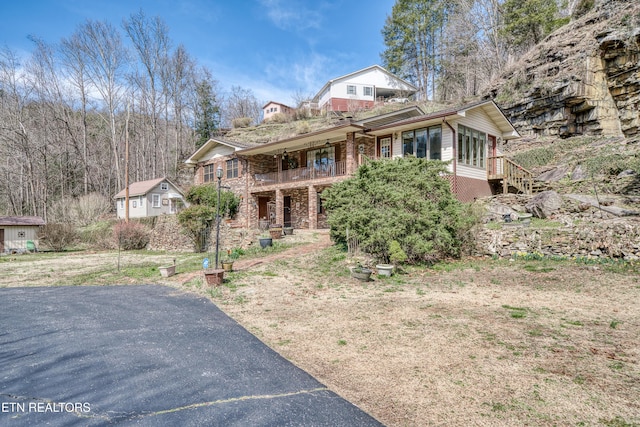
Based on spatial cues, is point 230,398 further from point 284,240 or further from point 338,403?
point 284,240

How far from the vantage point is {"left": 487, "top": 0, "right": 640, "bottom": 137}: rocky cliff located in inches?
749

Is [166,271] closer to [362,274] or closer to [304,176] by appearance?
[362,274]

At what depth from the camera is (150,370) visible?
384 centimetres

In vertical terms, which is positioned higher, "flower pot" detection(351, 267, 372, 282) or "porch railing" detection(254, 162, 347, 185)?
"porch railing" detection(254, 162, 347, 185)

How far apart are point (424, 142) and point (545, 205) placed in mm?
5964

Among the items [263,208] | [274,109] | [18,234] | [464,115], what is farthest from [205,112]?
[464,115]

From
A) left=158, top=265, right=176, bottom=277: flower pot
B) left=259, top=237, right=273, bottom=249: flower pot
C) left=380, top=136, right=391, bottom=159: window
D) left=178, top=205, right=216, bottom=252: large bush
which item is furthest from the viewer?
left=178, top=205, right=216, bottom=252: large bush

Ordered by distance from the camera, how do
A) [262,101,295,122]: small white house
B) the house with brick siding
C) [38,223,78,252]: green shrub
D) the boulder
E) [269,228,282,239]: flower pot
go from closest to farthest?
the boulder → the house with brick siding → [269,228,282,239]: flower pot → [38,223,78,252]: green shrub → [262,101,295,122]: small white house

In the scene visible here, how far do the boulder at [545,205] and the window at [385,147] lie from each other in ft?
23.4

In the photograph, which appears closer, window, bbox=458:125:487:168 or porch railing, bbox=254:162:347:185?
window, bbox=458:125:487:168

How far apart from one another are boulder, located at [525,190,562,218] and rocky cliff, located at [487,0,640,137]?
11.3m

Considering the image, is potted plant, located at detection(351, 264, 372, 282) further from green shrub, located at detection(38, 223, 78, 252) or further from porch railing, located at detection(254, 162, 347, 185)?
green shrub, located at detection(38, 223, 78, 252)

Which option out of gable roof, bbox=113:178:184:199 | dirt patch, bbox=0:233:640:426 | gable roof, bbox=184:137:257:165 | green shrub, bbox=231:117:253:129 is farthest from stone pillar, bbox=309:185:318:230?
green shrub, bbox=231:117:253:129

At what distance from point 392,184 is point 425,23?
38.3m
